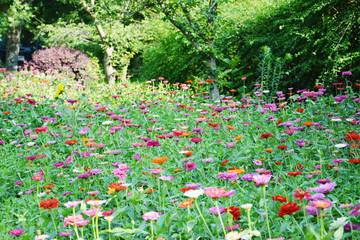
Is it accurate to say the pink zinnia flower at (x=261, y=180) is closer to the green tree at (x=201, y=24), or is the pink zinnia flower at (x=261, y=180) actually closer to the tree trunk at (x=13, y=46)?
the green tree at (x=201, y=24)

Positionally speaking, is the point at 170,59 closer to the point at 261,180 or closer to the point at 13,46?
the point at 13,46

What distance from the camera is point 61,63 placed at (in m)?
11.1

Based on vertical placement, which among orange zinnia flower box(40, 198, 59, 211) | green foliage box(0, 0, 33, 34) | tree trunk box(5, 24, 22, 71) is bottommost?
orange zinnia flower box(40, 198, 59, 211)

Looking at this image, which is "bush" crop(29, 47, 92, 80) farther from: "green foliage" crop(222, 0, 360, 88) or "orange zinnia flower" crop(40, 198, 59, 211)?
"orange zinnia flower" crop(40, 198, 59, 211)

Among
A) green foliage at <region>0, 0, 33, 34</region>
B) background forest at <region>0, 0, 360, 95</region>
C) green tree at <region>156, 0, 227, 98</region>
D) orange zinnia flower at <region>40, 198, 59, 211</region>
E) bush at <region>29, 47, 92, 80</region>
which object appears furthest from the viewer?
bush at <region>29, 47, 92, 80</region>

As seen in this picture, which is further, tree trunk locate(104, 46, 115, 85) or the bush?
the bush

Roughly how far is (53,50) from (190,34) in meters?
6.15

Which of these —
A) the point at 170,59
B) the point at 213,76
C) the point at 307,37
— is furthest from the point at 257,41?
the point at 170,59

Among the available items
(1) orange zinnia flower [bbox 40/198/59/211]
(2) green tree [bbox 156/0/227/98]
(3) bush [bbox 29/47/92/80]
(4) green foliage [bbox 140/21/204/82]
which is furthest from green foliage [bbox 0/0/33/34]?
(1) orange zinnia flower [bbox 40/198/59/211]

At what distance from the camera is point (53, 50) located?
36.6 feet

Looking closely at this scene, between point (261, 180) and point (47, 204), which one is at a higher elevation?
point (261, 180)

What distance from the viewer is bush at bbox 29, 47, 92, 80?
10703mm

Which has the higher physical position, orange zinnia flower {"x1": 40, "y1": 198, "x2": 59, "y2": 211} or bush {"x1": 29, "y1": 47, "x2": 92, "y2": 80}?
bush {"x1": 29, "y1": 47, "x2": 92, "y2": 80}

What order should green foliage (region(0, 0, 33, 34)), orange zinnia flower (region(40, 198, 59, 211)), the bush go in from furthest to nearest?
the bush
green foliage (region(0, 0, 33, 34))
orange zinnia flower (region(40, 198, 59, 211))
